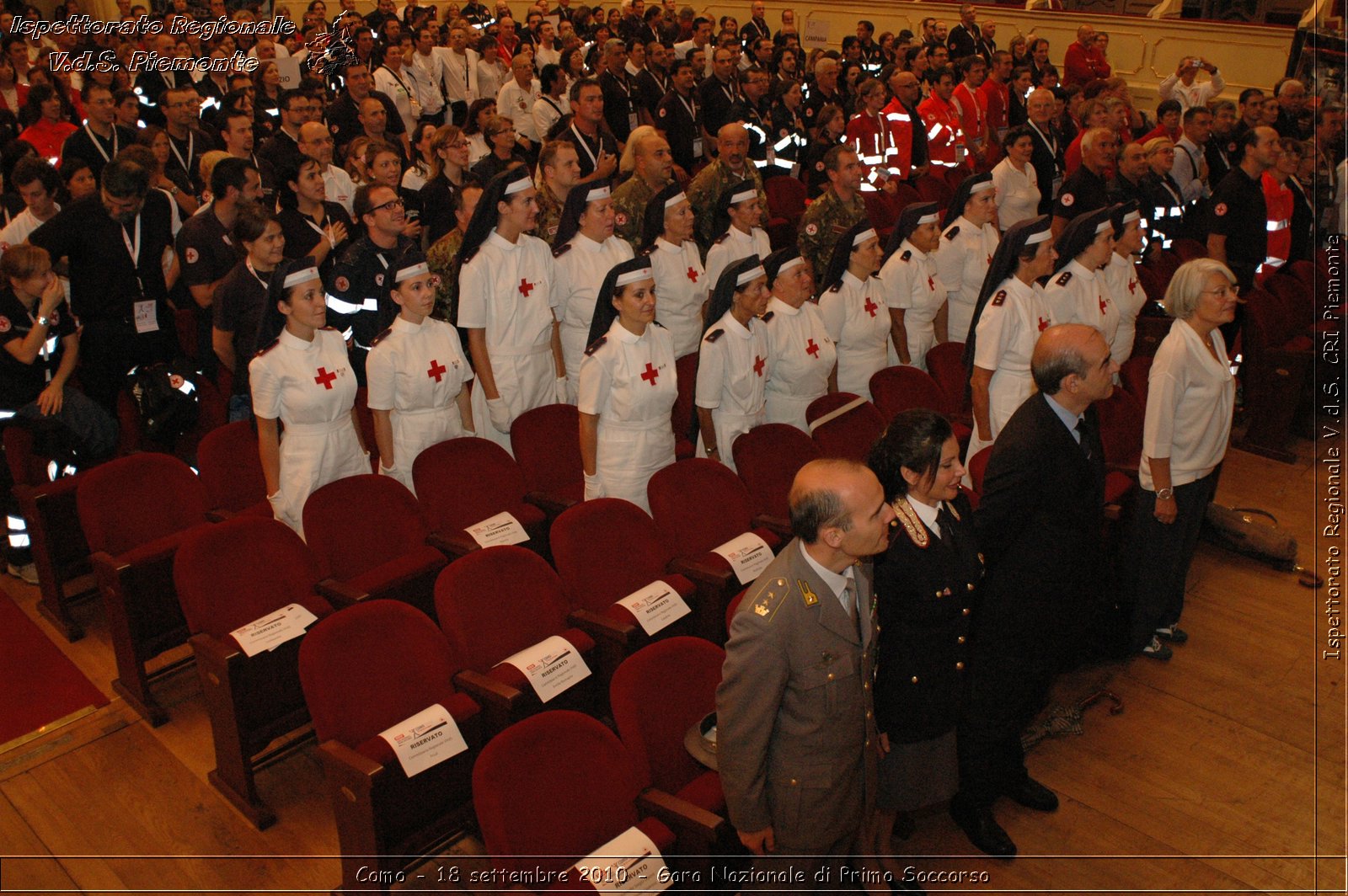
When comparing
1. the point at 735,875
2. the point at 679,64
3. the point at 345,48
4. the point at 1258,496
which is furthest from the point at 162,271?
the point at 345,48

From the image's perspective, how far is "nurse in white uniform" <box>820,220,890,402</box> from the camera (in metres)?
5.36

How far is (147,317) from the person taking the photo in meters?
5.31

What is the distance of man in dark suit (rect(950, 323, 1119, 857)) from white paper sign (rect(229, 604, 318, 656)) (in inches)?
90.5

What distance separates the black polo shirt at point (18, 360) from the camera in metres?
4.62

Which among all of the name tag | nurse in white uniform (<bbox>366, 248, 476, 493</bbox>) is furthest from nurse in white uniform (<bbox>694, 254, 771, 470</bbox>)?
the name tag

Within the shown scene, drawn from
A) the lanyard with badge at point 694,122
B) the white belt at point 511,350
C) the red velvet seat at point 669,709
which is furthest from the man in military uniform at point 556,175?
the lanyard with badge at point 694,122

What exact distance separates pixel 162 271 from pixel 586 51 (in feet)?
28.0

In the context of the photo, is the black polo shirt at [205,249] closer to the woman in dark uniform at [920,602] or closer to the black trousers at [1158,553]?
the woman in dark uniform at [920,602]

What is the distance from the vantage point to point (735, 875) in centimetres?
280

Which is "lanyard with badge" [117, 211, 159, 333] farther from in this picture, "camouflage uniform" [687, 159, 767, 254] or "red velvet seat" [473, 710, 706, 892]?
"red velvet seat" [473, 710, 706, 892]

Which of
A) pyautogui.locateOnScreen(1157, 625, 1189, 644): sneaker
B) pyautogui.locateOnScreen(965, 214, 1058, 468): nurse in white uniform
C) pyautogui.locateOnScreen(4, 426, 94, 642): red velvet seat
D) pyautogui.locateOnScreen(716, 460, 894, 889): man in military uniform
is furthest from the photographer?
pyautogui.locateOnScreen(965, 214, 1058, 468): nurse in white uniform

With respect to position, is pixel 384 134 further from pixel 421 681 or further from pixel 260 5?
pixel 260 5

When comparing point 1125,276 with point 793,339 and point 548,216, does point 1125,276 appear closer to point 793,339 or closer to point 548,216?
point 793,339

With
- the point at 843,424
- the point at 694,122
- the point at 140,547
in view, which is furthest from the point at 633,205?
the point at 694,122
